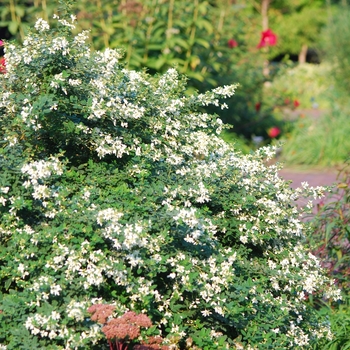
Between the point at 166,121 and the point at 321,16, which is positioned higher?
the point at 166,121

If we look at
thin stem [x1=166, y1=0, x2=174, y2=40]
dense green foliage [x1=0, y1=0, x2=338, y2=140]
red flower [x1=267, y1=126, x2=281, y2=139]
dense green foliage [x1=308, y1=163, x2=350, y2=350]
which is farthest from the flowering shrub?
red flower [x1=267, y1=126, x2=281, y2=139]

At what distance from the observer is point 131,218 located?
2.86 m

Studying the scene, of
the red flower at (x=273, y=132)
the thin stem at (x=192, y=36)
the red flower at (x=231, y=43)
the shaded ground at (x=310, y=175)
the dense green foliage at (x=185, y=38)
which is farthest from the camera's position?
the red flower at (x=273, y=132)

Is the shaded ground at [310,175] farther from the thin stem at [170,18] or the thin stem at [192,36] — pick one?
the thin stem at [170,18]

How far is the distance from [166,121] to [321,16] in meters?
25.2

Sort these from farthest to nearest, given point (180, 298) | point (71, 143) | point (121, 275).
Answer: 1. point (71, 143)
2. point (180, 298)
3. point (121, 275)

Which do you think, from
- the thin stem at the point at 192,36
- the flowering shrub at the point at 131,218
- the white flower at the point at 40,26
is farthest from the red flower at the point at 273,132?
the white flower at the point at 40,26

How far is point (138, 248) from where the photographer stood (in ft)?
9.25

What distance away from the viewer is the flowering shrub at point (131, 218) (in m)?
2.78

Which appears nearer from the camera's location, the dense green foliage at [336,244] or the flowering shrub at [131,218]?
the flowering shrub at [131,218]

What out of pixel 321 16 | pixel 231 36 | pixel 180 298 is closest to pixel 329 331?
pixel 180 298

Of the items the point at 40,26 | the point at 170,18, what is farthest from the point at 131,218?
the point at 170,18

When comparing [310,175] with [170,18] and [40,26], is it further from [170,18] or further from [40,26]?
[40,26]

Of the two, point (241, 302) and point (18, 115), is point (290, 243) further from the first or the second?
point (18, 115)
